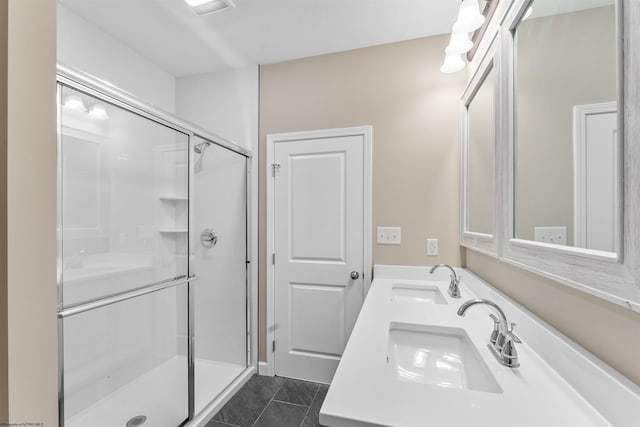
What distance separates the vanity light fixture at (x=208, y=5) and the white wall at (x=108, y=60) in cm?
73

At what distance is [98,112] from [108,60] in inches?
36.8

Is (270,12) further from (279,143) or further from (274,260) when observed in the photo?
(274,260)

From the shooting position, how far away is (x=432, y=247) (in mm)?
2020

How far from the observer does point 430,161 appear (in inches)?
80.4

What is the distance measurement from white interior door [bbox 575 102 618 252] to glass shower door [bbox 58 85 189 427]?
5.78 feet

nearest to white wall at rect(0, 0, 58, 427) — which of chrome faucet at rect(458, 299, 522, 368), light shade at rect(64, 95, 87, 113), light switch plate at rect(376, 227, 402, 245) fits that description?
light shade at rect(64, 95, 87, 113)

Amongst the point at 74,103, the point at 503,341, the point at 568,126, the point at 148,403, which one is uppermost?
the point at 74,103

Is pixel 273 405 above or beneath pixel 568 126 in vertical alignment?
beneath

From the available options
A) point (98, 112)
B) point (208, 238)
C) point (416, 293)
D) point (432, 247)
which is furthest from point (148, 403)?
point (432, 247)

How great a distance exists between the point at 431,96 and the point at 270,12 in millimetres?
1237

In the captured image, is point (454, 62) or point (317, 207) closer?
point (454, 62)

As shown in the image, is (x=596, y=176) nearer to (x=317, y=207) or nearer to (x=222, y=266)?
(x=317, y=207)

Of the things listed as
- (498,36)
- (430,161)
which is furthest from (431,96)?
(498,36)

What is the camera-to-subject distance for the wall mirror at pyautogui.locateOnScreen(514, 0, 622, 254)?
60 cm
